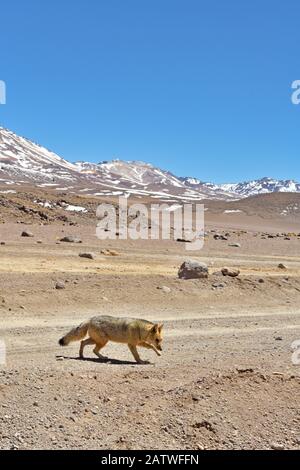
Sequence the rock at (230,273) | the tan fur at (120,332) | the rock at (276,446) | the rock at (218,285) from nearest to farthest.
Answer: the rock at (276,446)
the tan fur at (120,332)
the rock at (218,285)
the rock at (230,273)

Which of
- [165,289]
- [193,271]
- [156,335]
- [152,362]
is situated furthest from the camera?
[193,271]

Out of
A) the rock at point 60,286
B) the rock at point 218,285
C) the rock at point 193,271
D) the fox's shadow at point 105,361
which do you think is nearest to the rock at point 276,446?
the fox's shadow at point 105,361

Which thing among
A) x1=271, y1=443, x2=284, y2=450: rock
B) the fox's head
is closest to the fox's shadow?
the fox's head

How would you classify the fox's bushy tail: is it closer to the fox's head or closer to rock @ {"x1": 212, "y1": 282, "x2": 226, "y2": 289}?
the fox's head

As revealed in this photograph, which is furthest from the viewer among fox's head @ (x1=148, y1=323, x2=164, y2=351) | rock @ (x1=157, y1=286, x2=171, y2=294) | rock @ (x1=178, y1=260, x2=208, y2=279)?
rock @ (x1=178, y1=260, x2=208, y2=279)

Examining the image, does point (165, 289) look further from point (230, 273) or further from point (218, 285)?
point (230, 273)

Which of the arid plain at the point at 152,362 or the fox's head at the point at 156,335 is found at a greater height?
the fox's head at the point at 156,335

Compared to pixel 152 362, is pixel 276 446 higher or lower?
lower

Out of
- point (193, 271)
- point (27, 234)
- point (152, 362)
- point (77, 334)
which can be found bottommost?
point (152, 362)

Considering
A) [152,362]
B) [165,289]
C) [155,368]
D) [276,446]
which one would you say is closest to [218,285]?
[165,289]

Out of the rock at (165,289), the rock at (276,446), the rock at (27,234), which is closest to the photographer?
the rock at (276,446)

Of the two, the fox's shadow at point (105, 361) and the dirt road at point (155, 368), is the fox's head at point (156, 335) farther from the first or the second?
the fox's shadow at point (105, 361)

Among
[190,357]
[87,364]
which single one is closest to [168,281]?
[190,357]

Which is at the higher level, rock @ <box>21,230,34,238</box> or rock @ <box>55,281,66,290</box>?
rock @ <box>21,230,34,238</box>
